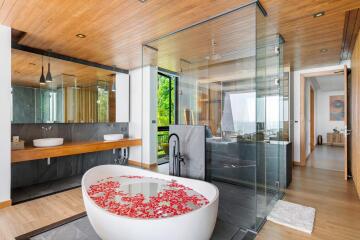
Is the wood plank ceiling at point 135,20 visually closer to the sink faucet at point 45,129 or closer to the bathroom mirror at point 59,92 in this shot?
the bathroom mirror at point 59,92

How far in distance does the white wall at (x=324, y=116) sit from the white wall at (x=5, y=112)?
10.9 meters

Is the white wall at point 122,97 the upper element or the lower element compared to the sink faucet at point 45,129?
upper

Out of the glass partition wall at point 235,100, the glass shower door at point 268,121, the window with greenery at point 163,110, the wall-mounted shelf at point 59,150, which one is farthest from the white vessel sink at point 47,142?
the glass shower door at point 268,121

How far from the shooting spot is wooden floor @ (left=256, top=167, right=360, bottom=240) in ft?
7.27

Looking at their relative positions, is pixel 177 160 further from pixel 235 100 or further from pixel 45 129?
pixel 45 129

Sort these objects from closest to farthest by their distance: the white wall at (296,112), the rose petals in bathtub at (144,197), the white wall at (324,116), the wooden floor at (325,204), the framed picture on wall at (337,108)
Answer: the rose petals in bathtub at (144,197) → the wooden floor at (325,204) → the white wall at (296,112) → the framed picture on wall at (337,108) → the white wall at (324,116)

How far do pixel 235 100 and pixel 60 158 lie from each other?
3722 millimetres

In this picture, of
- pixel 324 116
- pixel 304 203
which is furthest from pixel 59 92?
pixel 324 116

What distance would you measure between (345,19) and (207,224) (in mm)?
3106

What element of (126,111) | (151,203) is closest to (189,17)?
(151,203)

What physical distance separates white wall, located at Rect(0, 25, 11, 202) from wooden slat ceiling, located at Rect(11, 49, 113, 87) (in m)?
0.52

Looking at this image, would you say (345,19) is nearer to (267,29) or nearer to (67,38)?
(267,29)

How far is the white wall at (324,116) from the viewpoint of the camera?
9.05 m

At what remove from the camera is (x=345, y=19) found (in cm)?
269
